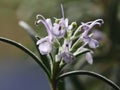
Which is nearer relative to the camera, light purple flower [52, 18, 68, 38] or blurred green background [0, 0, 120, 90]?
light purple flower [52, 18, 68, 38]

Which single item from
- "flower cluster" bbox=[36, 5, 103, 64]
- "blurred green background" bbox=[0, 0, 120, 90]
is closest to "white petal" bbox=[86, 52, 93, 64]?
"flower cluster" bbox=[36, 5, 103, 64]

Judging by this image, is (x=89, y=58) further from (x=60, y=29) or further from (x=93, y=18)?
(x=93, y=18)

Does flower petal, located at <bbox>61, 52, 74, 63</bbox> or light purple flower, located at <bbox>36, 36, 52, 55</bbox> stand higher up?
light purple flower, located at <bbox>36, 36, 52, 55</bbox>

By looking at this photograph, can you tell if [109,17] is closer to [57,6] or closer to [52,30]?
[57,6]

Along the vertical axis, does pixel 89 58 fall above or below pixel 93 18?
above

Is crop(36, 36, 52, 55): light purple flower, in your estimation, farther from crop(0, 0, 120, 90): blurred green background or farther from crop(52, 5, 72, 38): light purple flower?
crop(0, 0, 120, 90): blurred green background

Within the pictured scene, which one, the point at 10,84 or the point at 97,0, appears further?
the point at 10,84

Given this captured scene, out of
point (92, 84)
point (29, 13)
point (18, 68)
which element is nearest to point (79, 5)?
point (29, 13)

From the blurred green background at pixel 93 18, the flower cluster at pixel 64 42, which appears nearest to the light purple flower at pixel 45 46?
the flower cluster at pixel 64 42

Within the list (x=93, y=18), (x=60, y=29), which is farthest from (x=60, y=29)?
(x=93, y=18)

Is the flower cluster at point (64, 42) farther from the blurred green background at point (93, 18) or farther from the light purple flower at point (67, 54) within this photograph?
the blurred green background at point (93, 18)

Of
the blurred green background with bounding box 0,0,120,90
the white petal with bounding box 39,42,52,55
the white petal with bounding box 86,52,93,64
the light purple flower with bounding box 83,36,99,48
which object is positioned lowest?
the blurred green background with bounding box 0,0,120,90
